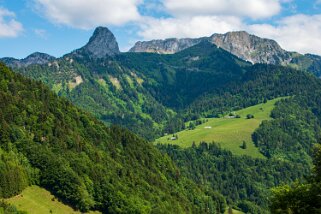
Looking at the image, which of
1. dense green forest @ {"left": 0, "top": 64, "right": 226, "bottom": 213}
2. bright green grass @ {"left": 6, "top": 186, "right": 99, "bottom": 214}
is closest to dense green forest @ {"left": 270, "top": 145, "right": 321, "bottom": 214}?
bright green grass @ {"left": 6, "top": 186, "right": 99, "bottom": 214}

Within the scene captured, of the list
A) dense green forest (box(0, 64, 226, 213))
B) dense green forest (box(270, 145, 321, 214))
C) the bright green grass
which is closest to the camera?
dense green forest (box(270, 145, 321, 214))

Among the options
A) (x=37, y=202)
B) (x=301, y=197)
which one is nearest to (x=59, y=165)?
(x=37, y=202)

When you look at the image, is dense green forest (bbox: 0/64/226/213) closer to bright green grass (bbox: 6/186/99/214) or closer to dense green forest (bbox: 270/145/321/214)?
bright green grass (bbox: 6/186/99/214)

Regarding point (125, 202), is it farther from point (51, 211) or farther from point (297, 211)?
point (297, 211)

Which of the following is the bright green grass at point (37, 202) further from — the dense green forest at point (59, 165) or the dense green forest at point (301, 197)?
the dense green forest at point (301, 197)

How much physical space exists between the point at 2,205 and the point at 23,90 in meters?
84.1

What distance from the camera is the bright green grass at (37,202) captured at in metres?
139

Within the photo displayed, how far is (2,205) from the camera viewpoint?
4909 inches

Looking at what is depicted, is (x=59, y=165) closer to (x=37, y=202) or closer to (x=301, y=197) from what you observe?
(x=37, y=202)

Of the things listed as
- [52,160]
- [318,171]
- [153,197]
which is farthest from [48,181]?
[318,171]

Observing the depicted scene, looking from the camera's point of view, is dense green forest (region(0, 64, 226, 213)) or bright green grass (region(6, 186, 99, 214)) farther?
dense green forest (region(0, 64, 226, 213))

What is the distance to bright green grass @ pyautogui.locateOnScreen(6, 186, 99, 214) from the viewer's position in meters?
139

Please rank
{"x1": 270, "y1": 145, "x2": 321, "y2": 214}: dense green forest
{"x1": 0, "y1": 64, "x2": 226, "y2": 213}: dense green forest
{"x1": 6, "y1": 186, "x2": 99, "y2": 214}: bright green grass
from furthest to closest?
{"x1": 0, "y1": 64, "x2": 226, "y2": 213}: dense green forest < {"x1": 6, "y1": 186, "x2": 99, "y2": 214}: bright green grass < {"x1": 270, "y1": 145, "x2": 321, "y2": 214}: dense green forest

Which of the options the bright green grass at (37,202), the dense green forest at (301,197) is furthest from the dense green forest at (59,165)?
the dense green forest at (301,197)
